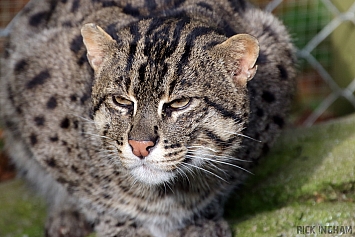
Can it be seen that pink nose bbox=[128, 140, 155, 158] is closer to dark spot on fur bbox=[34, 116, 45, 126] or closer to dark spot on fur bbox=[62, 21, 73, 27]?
dark spot on fur bbox=[34, 116, 45, 126]

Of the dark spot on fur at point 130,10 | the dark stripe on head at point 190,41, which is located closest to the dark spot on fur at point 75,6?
the dark spot on fur at point 130,10

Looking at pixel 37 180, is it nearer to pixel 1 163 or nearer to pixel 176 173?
pixel 1 163

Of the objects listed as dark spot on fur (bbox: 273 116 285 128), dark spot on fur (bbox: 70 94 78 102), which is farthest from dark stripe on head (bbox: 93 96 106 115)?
dark spot on fur (bbox: 273 116 285 128)

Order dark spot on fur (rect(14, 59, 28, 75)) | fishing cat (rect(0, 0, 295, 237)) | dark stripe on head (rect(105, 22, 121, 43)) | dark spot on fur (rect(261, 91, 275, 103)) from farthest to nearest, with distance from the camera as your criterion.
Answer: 1. dark spot on fur (rect(14, 59, 28, 75))
2. dark spot on fur (rect(261, 91, 275, 103))
3. dark stripe on head (rect(105, 22, 121, 43))
4. fishing cat (rect(0, 0, 295, 237))

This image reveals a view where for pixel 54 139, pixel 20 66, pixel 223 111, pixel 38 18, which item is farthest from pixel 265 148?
pixel 38 18

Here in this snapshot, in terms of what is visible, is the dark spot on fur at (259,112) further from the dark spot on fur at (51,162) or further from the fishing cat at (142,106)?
the dark spot on fur at (51,162)

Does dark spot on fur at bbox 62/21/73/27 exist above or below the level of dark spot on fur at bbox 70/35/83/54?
above

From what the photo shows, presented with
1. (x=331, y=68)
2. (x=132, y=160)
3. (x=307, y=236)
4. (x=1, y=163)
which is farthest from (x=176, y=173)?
(x=331, y=68)
